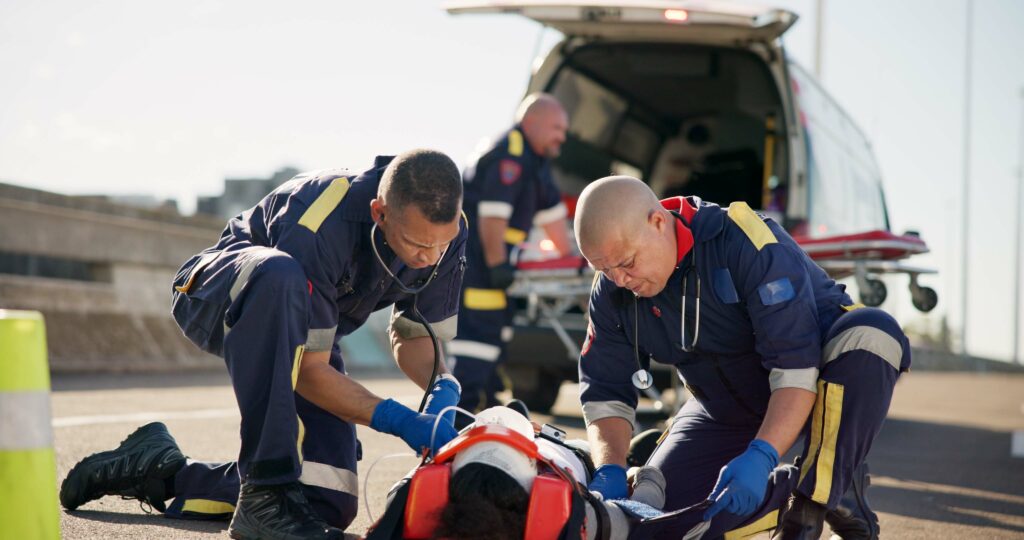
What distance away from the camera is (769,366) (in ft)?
10.2

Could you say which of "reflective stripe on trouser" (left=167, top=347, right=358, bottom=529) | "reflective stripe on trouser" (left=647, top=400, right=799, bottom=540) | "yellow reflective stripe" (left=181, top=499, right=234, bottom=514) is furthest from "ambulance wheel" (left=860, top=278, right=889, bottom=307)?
"yellow reflective stripe" (left=181, top=499, right=234, bottom=514)

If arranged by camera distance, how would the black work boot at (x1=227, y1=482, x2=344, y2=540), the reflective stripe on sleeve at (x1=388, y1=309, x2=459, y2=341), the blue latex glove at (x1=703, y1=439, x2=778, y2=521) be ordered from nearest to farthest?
the blue latex glove at (x1=703, y1=439, x2=778, y2=521) → the black work boot at (x1=227, y1=482, x2=344, y2=540) → the reflective stripe on sleeve at (x1=388, y1=309, x2=459, y2=341)

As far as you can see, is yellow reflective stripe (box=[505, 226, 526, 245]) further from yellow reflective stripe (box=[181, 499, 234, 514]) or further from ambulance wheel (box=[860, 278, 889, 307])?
yellow reflective stripe (box=[181, 499, 234, 514])

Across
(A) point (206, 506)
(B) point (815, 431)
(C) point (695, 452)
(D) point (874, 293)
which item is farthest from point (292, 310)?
(D) point (874, 293)

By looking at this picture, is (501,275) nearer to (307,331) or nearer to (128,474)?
(128,474)

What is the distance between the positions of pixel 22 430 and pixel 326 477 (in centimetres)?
127

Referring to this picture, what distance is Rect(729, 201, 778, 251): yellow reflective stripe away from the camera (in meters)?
3.14

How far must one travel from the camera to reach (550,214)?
22.0 feet

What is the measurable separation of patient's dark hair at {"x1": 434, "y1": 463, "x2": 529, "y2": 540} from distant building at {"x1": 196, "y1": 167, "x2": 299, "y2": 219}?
15716 millimetres

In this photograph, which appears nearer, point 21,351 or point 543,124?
point 21,351

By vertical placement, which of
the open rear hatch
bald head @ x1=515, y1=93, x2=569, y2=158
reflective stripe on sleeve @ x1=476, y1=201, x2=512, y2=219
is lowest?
reflective stripe on sleeve @ x1=476, y1=201, x2=512, y2=219

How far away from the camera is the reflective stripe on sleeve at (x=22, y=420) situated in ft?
6.87

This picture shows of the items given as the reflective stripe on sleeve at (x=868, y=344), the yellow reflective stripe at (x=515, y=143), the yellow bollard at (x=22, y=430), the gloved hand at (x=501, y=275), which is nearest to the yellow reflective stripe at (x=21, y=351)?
the yellow bollard at (x=22, y=430)

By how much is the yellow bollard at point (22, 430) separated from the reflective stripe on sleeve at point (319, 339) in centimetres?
105
